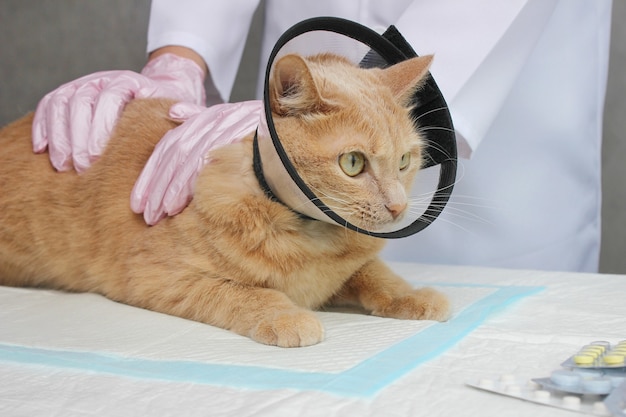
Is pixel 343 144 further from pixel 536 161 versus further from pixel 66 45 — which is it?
pixel 66 45

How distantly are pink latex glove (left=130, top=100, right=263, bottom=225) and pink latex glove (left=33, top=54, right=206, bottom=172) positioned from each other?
17 centimetres

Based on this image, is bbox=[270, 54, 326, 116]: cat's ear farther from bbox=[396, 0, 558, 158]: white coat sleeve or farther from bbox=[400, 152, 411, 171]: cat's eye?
bbox=[396, 0, 558, 158]: white coat sleeve

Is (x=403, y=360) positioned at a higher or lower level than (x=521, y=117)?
lower

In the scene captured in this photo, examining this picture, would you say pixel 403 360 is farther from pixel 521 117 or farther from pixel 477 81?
pixel 521 117

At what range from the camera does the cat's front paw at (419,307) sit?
3.66 feet

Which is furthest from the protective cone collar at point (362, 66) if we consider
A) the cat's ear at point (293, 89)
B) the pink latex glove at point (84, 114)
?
the pink latex glove at point (84, 114)

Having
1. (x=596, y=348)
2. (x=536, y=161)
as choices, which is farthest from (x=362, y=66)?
(x=536, y=161)

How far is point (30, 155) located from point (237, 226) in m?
0.59

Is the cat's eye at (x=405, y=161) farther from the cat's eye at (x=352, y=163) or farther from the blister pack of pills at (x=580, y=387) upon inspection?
the blister pack of pills at (x=580, y=387)

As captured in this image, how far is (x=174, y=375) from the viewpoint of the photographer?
0.85 meters

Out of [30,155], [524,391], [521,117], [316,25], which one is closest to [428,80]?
[316,25]

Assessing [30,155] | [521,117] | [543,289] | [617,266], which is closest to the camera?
[543,289]

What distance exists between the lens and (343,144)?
102 centimetres

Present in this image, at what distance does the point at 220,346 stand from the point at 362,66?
18.5 inches
